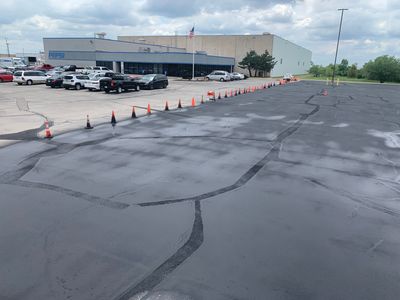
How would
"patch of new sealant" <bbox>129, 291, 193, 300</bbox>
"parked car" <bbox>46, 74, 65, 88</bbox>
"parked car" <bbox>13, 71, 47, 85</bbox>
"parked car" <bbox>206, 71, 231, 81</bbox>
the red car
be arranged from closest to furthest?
"patch of new sealant" <bbox>129, 291, 193, 300</bbox> < "parked car" <bbox>46, 74, 65, 88</bbox> < "parked car" <bbox>13, 71, 47, 85</bbox> < the red car < "parked car" <bbox>206, 71, 231, 81</bbox>

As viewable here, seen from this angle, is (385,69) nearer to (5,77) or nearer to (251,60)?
(251,60)

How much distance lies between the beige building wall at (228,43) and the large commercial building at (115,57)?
1511 cm

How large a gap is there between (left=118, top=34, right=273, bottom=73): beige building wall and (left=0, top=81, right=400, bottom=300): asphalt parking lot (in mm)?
72626

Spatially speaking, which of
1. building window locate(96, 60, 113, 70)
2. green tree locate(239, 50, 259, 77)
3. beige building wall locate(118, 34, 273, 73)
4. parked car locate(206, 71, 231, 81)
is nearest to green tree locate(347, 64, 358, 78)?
beige building wall locate(118, 34, 273, 73)

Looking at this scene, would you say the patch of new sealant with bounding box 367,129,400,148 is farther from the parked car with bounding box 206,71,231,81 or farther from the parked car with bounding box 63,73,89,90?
the parked car with bounding box 206,71,231,81

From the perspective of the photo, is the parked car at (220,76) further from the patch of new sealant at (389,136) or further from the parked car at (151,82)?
the patch of new sealant at (389,136)

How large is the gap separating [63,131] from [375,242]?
12995mm

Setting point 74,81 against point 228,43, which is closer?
point 74,81

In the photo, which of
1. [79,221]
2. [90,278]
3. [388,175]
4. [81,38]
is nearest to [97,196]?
[79,221]

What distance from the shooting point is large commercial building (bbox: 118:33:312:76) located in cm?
8375

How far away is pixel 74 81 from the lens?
34500mm

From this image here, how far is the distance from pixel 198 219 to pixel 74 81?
3236cm

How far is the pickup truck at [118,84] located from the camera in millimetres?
31141

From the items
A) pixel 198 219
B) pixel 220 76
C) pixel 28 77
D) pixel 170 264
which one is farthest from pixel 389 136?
pixel 220 76
